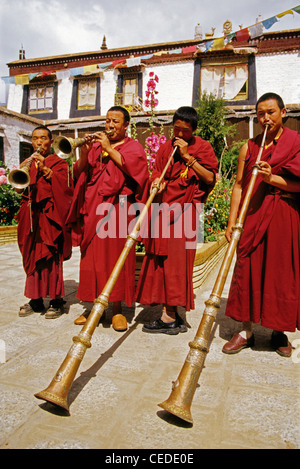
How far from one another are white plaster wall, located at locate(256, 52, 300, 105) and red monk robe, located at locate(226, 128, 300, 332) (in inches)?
564

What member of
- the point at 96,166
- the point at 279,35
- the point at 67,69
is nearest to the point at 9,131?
the point at 67,69

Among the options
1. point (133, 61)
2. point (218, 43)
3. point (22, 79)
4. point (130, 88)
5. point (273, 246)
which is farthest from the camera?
point (22, 79)

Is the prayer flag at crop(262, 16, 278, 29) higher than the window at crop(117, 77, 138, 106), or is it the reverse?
the window at crop(117, 77, 138, 106)

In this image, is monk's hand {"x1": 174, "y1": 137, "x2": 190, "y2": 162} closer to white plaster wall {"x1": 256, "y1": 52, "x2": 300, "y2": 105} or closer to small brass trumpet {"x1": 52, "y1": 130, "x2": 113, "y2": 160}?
small brass trumpet {"x1": 52, "y1": 130, "x2": 113, "y2": 160}

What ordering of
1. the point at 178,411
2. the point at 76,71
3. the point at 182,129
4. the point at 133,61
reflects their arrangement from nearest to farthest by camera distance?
the point at 178,411 < the point at 182,129 < the point at 133,61 < the point at 76,71

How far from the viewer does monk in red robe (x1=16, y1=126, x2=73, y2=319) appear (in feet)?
10.3

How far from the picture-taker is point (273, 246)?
2.42m

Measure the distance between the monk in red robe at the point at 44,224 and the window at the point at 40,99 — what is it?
1680cm

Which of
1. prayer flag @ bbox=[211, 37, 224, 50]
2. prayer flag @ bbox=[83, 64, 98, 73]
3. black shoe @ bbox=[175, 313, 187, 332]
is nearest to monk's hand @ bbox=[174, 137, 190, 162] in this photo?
black shoe @ bbox=[175, 313, 187, 332]

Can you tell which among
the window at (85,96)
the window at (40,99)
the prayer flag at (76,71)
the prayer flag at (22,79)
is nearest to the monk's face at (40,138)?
the window at (85,96)

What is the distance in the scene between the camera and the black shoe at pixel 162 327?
283cm

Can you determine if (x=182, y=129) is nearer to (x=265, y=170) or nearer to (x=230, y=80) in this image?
(x=265, y=170)

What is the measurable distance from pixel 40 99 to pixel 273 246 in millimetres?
18981

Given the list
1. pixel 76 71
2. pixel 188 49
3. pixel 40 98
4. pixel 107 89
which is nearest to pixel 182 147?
pixel 188 49
